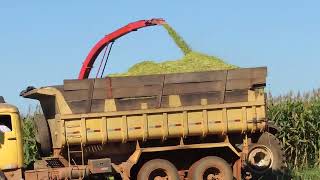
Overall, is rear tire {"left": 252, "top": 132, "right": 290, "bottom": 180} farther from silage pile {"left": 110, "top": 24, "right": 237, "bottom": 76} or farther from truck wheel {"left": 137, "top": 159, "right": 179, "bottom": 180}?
truck wheel {"left": 137, "top": 159, "right": 179, "bottom": 180}

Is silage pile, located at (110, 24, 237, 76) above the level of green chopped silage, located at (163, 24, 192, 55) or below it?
below

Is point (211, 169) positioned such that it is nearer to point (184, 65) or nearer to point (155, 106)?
point (155, 106)

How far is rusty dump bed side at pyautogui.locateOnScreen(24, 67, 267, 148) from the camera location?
11.4 metres

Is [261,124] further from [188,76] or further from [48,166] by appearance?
[48,166]

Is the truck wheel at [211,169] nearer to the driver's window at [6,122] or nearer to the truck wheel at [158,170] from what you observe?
the truck wheel at [158,170]

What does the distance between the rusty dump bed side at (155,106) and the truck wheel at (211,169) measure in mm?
620

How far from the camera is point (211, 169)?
→ 12.1 meters

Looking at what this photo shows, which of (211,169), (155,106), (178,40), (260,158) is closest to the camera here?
(155,106)

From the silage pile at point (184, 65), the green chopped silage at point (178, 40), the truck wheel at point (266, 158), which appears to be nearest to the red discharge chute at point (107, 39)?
the green chopped silage at point (178, 40)

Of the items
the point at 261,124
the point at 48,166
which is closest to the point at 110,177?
the point at 48,166

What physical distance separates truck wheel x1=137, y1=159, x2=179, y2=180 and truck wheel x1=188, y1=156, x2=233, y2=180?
1.37 ft

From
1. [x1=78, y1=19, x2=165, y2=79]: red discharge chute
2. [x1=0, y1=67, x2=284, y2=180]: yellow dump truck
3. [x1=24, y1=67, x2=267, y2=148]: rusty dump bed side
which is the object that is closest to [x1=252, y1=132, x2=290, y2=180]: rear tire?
[x1=0, y1=67, x2=284, y2=180]: yellow dump truck

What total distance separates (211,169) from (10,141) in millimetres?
4129

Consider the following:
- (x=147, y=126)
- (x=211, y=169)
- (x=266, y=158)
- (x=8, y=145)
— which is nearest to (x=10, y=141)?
(x=8, y=145)
